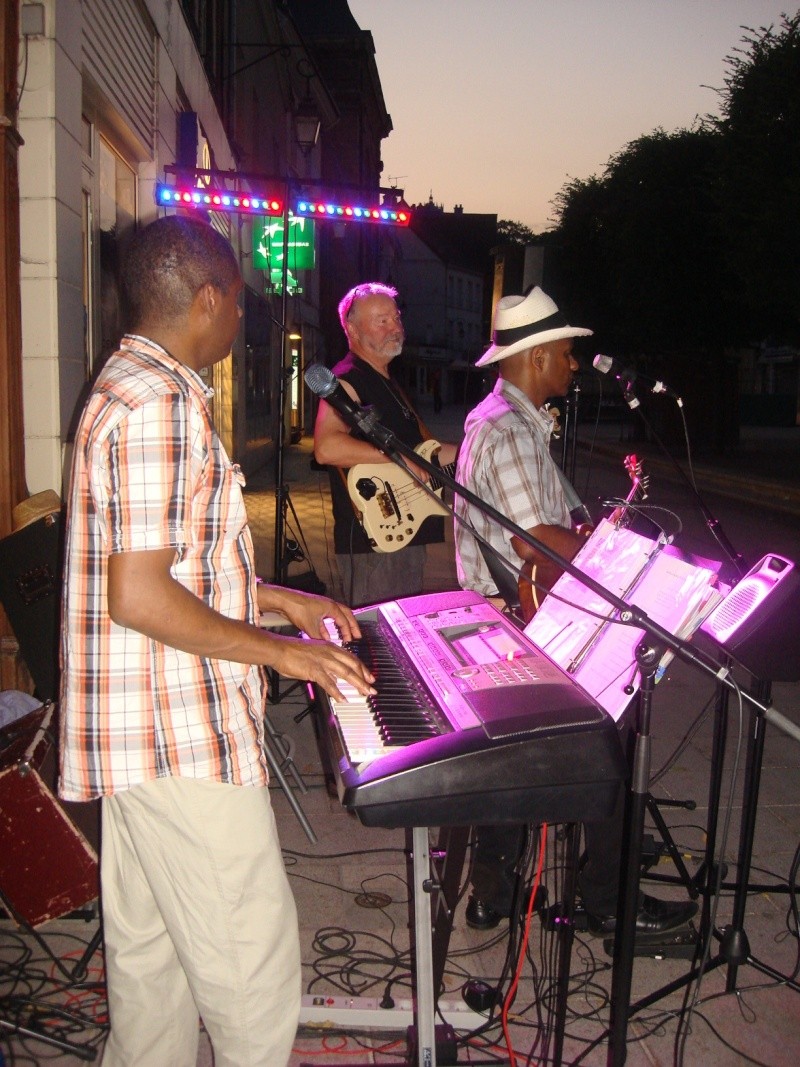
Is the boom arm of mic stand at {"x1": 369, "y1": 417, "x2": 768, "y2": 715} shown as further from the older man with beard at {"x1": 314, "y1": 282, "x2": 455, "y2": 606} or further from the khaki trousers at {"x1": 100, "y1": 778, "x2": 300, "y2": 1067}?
the older man with beard at {"x1": 314, "y1": 282, "x2": 455, "y2": 606}

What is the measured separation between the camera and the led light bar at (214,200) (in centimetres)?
780

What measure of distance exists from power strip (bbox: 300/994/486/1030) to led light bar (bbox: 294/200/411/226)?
712 centimetres

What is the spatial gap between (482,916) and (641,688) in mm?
1662

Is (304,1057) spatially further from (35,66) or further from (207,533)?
(35,66)

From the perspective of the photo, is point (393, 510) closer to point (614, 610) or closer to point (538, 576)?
point (538, 576)

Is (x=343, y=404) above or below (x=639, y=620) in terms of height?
above

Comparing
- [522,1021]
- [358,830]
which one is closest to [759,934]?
[522,1021]

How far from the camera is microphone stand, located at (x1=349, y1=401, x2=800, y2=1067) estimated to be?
5.73 ft

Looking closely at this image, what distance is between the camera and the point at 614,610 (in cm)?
210

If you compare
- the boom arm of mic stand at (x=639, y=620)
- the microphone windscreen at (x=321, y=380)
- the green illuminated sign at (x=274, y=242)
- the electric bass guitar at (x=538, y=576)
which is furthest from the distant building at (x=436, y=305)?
the boom arm of mic stand at (x=639, y=620)

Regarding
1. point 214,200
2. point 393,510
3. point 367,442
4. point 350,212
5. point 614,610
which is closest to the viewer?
point 614,610

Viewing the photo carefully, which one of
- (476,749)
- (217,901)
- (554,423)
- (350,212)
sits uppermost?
(350,212)

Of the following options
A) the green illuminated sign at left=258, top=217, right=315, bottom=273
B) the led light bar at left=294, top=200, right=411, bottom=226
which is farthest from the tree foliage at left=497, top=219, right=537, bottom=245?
the led light bar at left=294, top=200, right=411, bottom=226

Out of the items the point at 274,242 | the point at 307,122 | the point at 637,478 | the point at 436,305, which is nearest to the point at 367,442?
the point at 637,478
